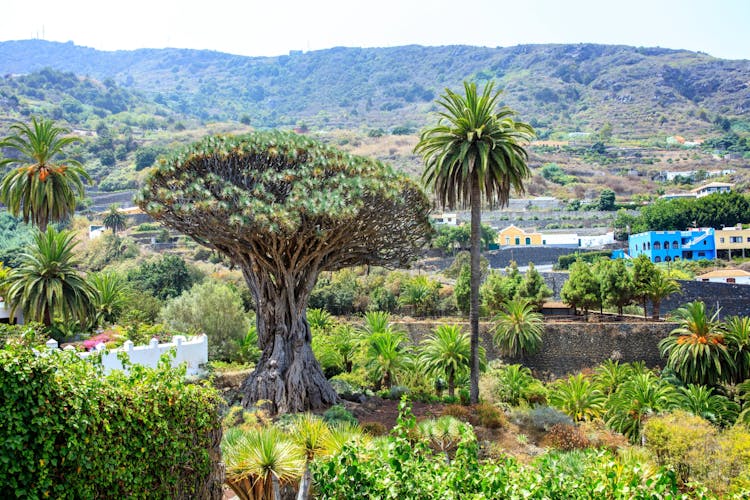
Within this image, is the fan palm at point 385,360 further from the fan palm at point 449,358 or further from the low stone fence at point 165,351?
the low stone fence at point 165,351

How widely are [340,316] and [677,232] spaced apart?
117ft

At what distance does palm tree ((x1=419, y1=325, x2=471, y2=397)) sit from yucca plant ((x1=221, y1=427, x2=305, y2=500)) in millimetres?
13458

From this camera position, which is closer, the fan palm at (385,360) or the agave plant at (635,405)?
the agave plant at (635,405)

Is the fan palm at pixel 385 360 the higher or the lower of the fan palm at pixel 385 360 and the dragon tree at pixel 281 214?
the lower

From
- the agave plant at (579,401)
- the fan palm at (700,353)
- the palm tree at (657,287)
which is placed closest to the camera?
the agave plant at (579,401)

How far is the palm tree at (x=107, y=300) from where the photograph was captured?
2633cm

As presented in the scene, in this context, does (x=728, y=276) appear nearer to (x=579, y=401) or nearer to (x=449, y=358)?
(x=579, y=401)

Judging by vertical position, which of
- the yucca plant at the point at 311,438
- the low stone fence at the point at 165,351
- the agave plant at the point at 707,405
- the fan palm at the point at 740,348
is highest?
the yucca plant at the point at 311,438

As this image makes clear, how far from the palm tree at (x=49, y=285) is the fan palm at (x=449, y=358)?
37.8 feet

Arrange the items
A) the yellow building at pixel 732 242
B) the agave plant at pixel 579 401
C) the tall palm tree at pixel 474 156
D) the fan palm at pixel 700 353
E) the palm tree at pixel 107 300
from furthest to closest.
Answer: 1. the yellow building at pixel 732 242
2. the palm tree at pixel 107 300
3. the fan palm at pixel 700 353
4. the agave plant at pixel 579 401
5. the tall palm tree at pixel 474 156

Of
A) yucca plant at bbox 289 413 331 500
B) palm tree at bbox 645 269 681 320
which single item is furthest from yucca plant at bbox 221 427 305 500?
palm tree at bbox 645 269 681 320

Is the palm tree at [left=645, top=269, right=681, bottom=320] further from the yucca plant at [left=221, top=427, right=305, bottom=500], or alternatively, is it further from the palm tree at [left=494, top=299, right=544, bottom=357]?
the yucca plant at [left=221, top=427, right=305, bottom=500]

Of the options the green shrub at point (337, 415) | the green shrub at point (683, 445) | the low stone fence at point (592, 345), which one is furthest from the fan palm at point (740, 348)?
the green shrub at point (337, 415)

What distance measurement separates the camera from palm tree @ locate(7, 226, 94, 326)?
21562 mm
